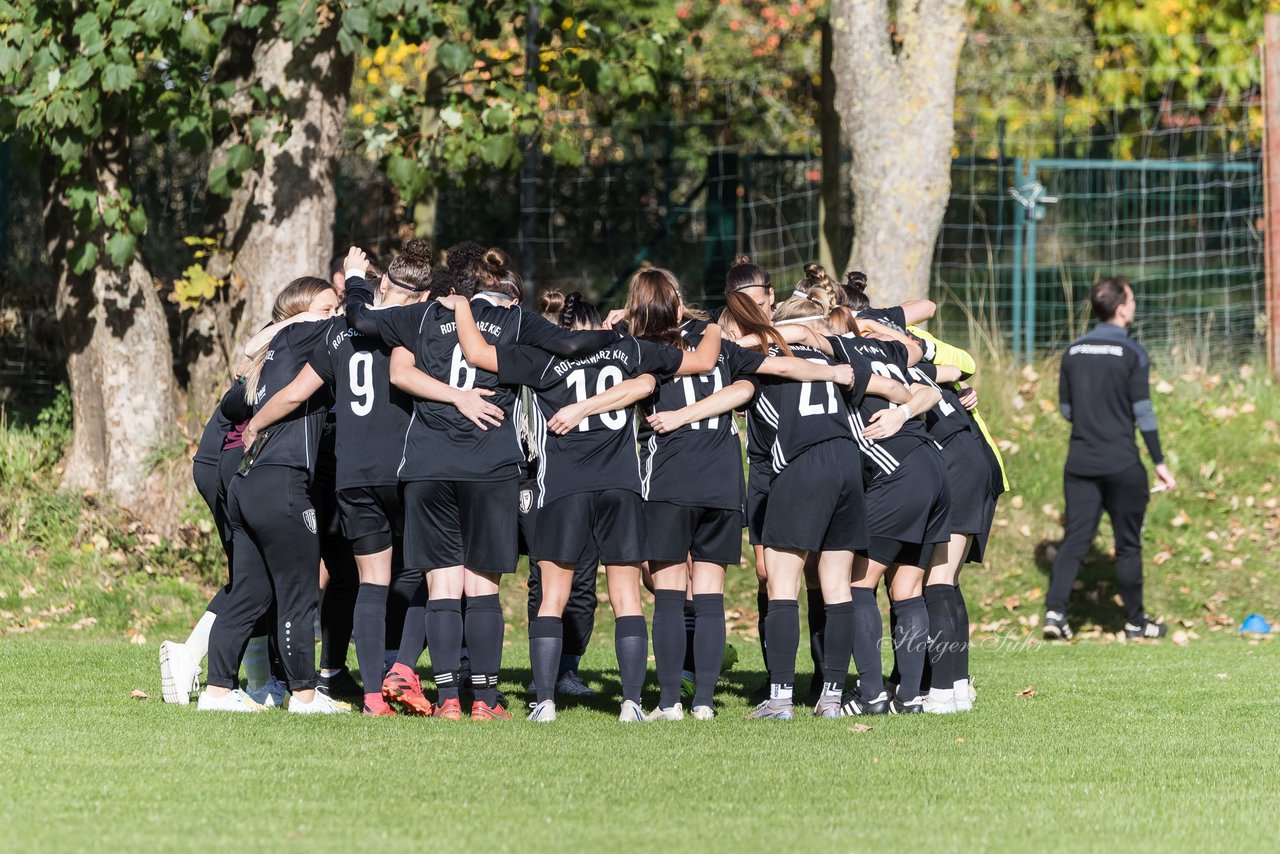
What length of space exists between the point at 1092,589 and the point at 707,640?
5.26m

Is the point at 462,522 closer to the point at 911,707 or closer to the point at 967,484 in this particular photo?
the point at 911,707

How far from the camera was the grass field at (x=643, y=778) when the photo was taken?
479cm

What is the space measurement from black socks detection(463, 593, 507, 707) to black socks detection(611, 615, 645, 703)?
0.22 m

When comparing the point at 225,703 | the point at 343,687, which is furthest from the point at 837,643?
the point at 225,703

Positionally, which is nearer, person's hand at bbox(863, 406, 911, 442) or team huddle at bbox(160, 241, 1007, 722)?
team huddle at bbox(160, 241, 1007, 722)

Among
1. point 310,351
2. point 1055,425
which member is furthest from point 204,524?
point 1055,425

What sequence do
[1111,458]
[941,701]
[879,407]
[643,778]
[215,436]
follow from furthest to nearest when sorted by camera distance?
[1111,458] → [215,436] → [941,701] → [879,407] → [643,778]

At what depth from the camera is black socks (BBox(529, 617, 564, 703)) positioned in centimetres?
682

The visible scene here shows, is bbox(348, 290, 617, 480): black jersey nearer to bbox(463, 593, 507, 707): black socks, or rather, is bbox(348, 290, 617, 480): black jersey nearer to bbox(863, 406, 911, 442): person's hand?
bbox(463, 593, 507, 707): black socks

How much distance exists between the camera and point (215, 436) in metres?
7.43

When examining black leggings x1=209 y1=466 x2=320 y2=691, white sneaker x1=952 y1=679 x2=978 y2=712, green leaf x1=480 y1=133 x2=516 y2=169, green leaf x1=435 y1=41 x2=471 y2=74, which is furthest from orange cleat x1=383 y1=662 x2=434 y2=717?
green leaf x1=480 y1=133 x2=516 y2=169

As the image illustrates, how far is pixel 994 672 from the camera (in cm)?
879

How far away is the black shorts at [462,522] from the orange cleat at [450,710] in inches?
23.6

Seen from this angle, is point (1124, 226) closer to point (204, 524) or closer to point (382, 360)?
point (204, 524)
